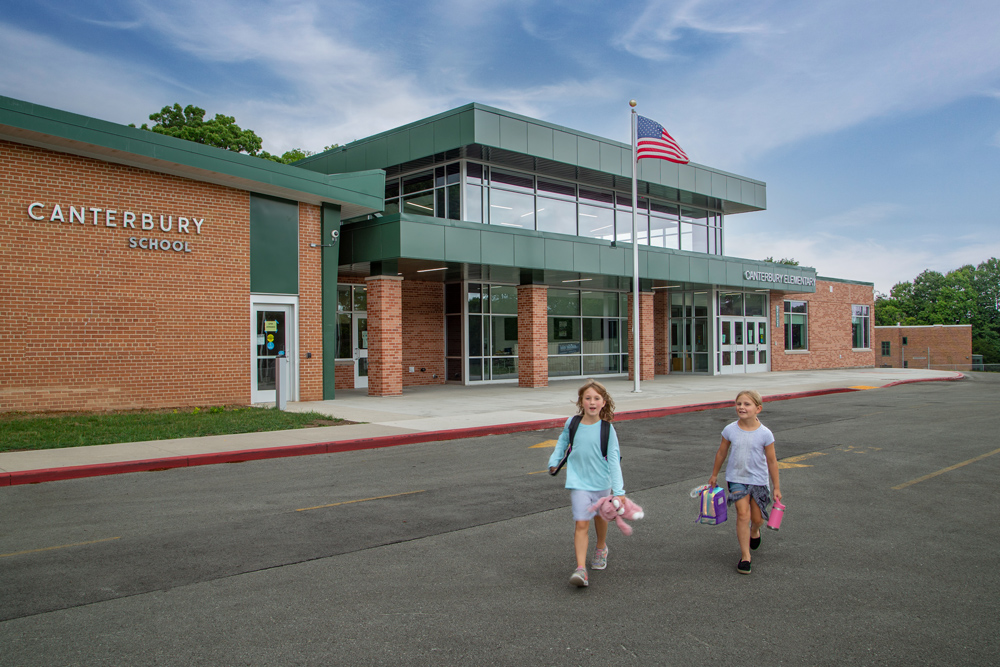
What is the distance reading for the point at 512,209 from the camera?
23.0m

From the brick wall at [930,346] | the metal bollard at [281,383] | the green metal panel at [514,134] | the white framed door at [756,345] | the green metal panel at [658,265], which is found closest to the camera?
the metal bollard at [281,383]

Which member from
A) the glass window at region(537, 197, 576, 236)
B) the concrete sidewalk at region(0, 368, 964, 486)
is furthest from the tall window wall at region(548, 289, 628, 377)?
the glass window at region(537, 197, 576, 236)

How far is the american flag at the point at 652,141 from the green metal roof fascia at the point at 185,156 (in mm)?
8150

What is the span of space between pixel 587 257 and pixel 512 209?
9.62 feet

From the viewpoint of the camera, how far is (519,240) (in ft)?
67.3

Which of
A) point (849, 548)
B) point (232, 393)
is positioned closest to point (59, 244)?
point (232, 393)

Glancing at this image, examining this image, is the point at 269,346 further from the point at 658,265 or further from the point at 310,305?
the point at 658,265

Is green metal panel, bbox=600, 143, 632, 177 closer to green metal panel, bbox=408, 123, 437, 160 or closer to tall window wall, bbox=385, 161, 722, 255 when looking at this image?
tall window wall, bbox=385, 161, 722, 255

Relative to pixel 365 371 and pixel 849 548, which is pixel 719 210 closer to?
pixel 365 371

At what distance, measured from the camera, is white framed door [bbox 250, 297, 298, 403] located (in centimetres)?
1678

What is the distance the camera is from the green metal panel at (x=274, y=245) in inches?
661

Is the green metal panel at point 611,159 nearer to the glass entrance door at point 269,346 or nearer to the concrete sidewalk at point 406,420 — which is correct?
the concrete sidewalk at point 406,420

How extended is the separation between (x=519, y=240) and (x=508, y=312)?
5.44 m

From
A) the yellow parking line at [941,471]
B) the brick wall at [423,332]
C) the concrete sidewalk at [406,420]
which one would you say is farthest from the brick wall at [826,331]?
the yellow parking line at [941,471]
